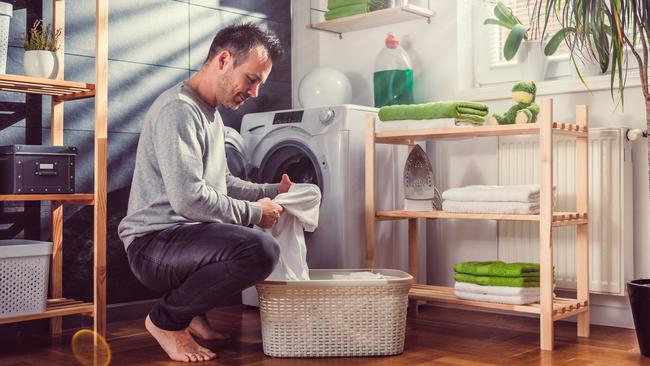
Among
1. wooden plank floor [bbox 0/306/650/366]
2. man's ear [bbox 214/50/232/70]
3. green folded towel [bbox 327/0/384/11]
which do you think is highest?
green folded towel [bbox 327/0/384/11]

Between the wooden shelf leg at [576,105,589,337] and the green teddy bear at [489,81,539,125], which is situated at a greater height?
the green teddy bear at [489,81,539,125]

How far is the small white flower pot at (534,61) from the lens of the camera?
3112 mm

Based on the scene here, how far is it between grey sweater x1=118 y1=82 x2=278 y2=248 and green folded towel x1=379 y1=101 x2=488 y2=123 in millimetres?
781

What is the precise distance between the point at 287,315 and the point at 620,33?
1307 millimetres

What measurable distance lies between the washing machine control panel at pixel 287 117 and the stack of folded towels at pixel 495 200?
2.43 ft

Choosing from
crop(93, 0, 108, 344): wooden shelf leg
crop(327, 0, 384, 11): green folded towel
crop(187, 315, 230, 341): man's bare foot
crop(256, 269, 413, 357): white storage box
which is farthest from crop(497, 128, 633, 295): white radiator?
crop(93, 0, 108, 344): wooden shelf leg

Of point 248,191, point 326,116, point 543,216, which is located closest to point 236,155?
point 326,116

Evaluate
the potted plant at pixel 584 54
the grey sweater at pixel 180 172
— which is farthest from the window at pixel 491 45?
the grey sweater at pixel 180 172

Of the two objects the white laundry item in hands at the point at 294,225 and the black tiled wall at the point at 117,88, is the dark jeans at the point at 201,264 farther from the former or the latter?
the black tiled wall at the point at 117,88

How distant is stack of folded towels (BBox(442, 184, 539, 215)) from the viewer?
8.63 feet

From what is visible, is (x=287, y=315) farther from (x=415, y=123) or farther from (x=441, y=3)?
(x=441, y=3)

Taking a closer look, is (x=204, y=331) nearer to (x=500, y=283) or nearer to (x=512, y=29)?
(x=500, y=283)

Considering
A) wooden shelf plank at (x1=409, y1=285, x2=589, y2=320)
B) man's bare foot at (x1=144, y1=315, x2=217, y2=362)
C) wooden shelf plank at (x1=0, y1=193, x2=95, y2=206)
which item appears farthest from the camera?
wooden shelf plank at (x1=409, y1=285, x2=589, y2=320)

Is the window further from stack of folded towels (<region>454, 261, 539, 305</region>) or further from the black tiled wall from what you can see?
the black tiled wall
